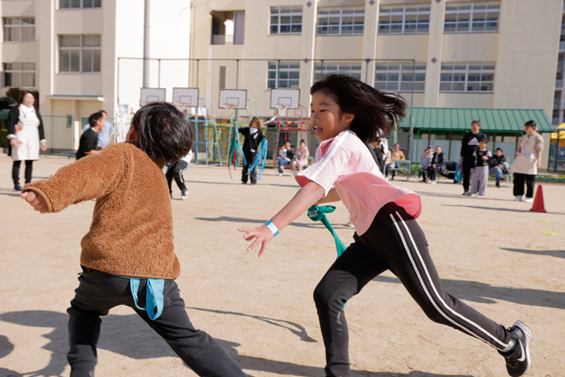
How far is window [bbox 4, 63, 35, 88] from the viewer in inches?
1235

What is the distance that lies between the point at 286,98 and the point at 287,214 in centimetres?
2261

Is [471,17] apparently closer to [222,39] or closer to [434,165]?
[434,165]

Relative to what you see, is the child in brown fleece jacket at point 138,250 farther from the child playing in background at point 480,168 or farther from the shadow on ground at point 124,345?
the child playing in background at point 480,168

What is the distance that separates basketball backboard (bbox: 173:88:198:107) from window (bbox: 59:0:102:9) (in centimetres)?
791

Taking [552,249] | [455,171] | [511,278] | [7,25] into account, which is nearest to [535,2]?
[455,171]

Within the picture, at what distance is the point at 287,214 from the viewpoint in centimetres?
202

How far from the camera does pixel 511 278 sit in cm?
454

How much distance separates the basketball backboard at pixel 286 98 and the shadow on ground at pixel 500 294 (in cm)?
2023

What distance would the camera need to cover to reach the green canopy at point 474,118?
81.1 ft

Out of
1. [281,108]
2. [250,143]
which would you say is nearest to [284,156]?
[281,108]

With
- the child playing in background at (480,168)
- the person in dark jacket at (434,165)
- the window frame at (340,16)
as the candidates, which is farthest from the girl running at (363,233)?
the window frame at (340,16)

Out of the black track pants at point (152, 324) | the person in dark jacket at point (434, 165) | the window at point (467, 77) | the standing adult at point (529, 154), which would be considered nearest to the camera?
the black track pants at point (152, 324)

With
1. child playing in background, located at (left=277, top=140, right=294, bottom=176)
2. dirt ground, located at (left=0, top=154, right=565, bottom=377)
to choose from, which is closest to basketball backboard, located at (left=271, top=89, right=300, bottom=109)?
child playing in background, located at (left=277, top=140, right=294, bottom=176)

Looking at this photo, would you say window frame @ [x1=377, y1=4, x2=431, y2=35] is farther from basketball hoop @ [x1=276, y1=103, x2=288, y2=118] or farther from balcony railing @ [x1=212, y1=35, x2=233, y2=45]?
balcony railing @ [x1=212, y1=35, x2=233, y2=45]
